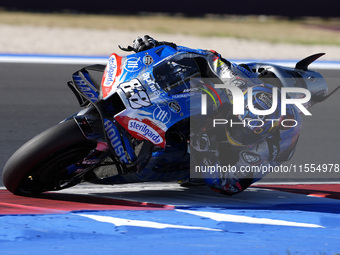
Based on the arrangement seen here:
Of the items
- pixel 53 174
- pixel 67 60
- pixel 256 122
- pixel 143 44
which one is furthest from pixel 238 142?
pixel 67 60

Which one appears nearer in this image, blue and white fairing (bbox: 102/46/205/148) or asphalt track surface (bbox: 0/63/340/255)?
asphalt track surface (bbox: 0/63/340/255)

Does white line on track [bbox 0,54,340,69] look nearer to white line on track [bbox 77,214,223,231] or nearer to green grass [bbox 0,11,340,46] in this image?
green grass [bbox 0,11,340,46]

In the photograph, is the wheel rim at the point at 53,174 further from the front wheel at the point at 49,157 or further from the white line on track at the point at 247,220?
the white line on track at the point at 247,220

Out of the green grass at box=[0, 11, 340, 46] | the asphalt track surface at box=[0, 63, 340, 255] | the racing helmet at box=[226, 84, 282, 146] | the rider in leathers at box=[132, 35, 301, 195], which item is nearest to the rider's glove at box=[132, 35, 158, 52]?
the rider in leathers at box=[132, 35, 301, 195]

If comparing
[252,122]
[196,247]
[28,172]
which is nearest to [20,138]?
[28,172]

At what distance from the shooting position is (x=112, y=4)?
20.8 metres

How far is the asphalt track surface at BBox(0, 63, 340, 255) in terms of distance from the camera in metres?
3.97

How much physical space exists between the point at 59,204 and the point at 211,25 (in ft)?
49.7

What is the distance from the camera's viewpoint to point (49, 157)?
463 cm

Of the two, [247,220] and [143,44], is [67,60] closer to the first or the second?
[143,44]

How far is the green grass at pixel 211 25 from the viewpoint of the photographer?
1825 cm

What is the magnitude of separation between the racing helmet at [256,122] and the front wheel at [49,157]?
37.5 inches

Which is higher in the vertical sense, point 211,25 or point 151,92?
point 211,25

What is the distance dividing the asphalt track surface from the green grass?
1223cm
